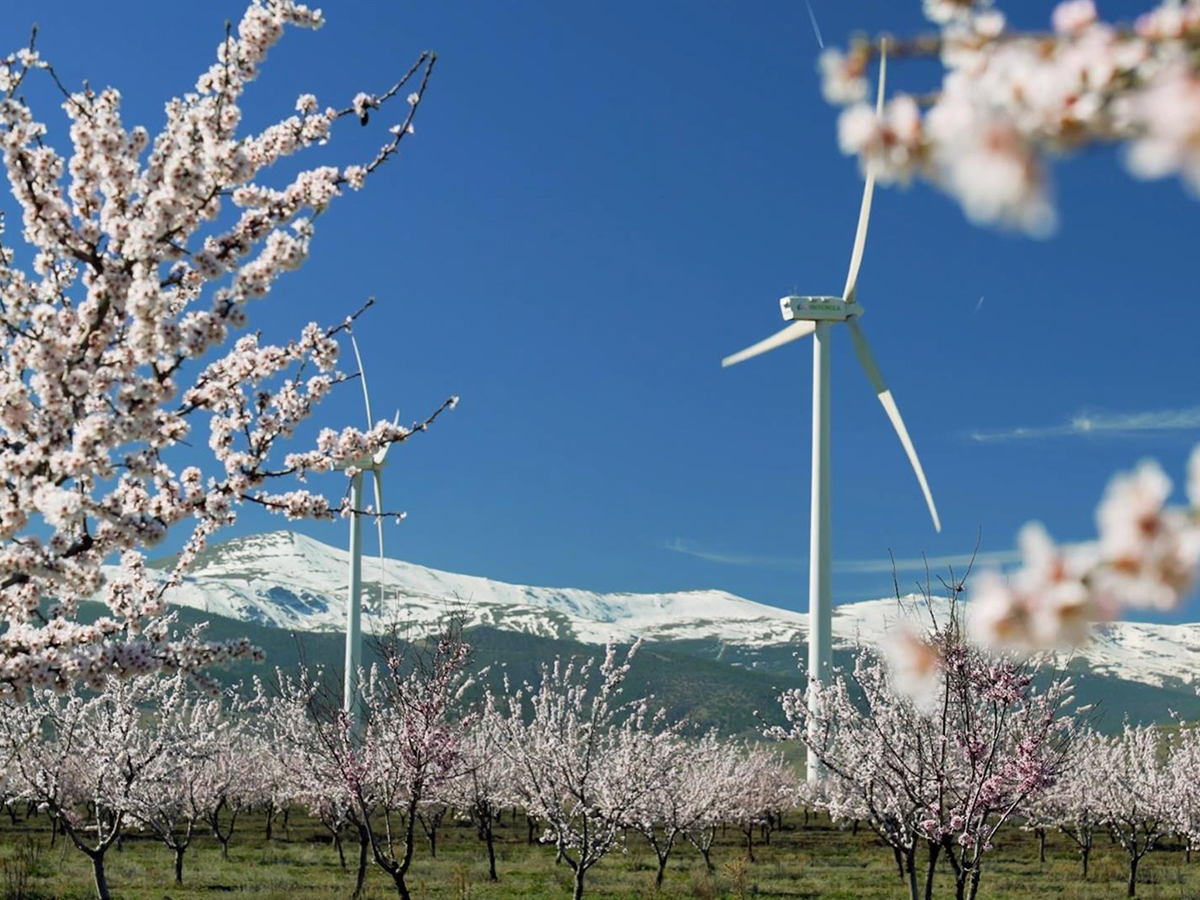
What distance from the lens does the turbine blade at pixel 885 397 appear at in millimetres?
37906

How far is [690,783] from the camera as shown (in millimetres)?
52562

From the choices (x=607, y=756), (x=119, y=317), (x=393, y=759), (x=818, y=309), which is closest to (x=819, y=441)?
(x=818, y=309)

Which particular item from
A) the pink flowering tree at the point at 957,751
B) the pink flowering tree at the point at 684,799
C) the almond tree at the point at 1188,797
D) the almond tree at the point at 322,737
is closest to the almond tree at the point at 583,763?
the pink flowering tree at the point at 684,799

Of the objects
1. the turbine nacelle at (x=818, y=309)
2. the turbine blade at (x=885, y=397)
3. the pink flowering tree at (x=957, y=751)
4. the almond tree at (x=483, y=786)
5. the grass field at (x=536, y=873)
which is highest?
the turbine nacelle at (x=818, y=309)

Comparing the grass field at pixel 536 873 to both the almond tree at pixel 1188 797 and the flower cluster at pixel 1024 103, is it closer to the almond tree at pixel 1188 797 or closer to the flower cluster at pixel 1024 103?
the almond tree at pixel 1188 797

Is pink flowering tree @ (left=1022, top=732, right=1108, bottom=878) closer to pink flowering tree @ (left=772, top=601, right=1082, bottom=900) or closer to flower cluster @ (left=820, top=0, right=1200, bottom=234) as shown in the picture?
pink flowering tree @ (left=772, top=601, right=1082, bottom=900)

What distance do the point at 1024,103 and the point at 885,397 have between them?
4005 centimetres

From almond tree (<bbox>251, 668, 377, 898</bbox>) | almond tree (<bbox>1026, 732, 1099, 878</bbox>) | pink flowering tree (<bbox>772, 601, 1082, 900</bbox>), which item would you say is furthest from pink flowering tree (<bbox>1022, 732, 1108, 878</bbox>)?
pink flowering tree (<bbox>772, 601, 1082, 900</bbox>)

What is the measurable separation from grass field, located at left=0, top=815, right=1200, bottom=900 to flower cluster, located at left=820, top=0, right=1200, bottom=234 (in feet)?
101

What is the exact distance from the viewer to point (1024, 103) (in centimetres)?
222

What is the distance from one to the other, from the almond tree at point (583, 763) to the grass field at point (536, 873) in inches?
118

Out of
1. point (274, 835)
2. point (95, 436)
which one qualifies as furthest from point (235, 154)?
point (274, 835)

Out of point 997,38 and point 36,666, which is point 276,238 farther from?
point 997,38

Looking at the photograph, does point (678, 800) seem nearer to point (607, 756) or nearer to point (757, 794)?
point (607, 756)
